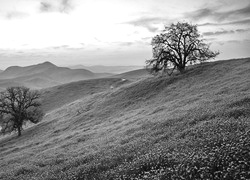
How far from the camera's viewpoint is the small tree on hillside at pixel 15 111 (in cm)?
4812

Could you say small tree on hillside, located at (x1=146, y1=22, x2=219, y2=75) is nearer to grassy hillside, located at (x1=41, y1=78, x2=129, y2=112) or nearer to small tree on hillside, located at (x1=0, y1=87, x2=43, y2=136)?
small tree on hillside, located at (x1=0, y1=87, x2=43, y2=136)

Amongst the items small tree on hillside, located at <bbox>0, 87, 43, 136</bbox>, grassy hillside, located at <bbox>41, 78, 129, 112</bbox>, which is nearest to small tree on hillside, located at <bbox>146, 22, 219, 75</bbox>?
small tree on hillside, located at <bbox>0, 87, 43, 136</bbox>

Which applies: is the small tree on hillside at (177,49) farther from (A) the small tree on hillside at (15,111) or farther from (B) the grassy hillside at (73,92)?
(B) the grassy hillside at (73,92)

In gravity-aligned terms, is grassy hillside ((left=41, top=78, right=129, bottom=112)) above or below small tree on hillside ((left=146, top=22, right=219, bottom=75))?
below

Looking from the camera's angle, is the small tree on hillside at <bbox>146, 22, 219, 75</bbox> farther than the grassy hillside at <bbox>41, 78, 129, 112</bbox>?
No

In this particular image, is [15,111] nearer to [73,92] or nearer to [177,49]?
[177,49]

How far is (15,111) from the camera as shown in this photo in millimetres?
49344

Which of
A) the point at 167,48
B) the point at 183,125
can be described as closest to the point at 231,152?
the point at 183,125

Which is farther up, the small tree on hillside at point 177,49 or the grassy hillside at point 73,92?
the small tree on hillside at point 177,49

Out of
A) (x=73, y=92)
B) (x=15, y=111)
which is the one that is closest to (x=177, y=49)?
(x=15, y=111)

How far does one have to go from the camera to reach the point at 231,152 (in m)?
8.26

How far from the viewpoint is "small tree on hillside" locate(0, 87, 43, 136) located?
48125mm

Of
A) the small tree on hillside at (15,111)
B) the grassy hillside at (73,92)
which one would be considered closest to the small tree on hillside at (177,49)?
the small tree on hillside at (15,111)

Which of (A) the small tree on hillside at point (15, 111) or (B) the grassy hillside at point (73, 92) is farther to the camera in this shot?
(B) the grassy hillside at point (73, 92)
